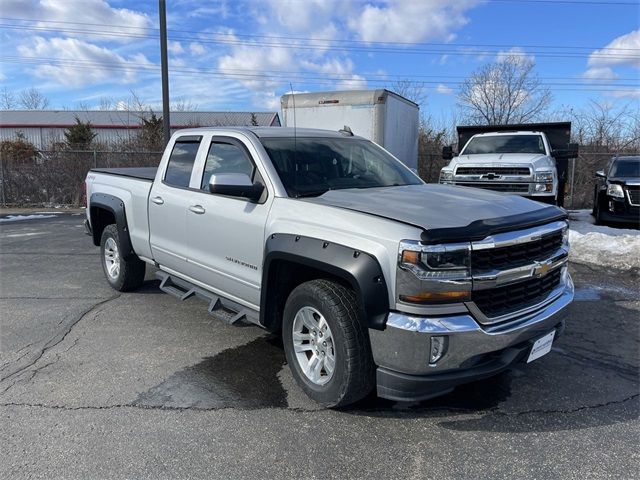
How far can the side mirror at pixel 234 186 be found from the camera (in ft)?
12.2

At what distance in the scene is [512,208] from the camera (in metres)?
3.55

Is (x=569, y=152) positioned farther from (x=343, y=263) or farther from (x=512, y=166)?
(x=343, y=263)

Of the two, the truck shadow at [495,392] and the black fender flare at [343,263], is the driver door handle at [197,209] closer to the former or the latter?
the black fender flare at [343,263]

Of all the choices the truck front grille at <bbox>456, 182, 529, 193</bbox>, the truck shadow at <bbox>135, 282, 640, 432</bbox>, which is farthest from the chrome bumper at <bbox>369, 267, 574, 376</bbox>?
the truck front grille at <bbox>456, 182, 529, 193</bbox>

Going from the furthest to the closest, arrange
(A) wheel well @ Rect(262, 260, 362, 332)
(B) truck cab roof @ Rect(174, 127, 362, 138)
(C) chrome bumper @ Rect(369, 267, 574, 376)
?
(B) truck cab roof @ Rect(174, 127, 362, 138), (A) wheel well @ Rect(262, 260, 362, 332), (C) chrome bumper @ Rect(369, 267, 574, 376)

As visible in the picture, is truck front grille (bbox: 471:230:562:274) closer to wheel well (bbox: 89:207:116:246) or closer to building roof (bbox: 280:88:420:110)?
wheel well (bbox: 89:207:116:246)

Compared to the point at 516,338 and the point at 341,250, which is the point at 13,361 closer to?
the point at 341,250

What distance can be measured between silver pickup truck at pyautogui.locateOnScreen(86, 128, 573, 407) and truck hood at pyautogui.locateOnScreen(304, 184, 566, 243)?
1 cm

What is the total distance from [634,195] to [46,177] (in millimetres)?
17465

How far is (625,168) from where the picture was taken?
39.5 feet

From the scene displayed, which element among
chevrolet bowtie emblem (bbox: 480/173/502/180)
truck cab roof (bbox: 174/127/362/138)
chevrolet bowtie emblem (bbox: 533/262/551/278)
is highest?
truck cab roof (bbox: 174/127/362/138)

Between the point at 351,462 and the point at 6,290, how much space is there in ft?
18.5

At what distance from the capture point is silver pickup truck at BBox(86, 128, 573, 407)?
2.88m

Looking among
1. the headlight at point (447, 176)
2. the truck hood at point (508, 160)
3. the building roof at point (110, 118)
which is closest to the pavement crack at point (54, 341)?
the headlight at point (447, 176)
